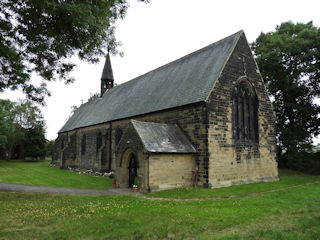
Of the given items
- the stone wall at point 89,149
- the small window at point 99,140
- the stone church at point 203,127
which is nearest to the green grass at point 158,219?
the stone church at point 203,127

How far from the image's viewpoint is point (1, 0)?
886 centimetres

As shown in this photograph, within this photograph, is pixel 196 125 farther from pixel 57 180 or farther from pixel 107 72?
pixel 107 72

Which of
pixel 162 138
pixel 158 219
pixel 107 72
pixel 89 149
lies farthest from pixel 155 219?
pixel 107 72

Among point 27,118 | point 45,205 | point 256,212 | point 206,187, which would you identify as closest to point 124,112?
point 206,187

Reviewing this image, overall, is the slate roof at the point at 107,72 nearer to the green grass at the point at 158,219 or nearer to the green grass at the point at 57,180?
the green grass at the point at 57,180

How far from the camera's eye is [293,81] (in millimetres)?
27844

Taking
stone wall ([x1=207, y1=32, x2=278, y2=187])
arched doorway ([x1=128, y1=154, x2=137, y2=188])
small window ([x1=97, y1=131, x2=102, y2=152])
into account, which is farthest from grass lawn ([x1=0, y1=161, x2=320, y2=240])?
small window ([x1=97, y1=131, x2=102, y2=152])

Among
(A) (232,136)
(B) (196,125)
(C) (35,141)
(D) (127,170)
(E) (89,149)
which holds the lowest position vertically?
(D) (127,170)

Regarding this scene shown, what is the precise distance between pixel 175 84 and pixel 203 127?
619cm

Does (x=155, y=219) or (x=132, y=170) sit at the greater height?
(x=132, y=170)

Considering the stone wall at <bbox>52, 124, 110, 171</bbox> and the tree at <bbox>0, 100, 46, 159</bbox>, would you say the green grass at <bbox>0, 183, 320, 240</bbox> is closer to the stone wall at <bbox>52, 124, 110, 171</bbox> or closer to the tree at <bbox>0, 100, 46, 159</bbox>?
the stone wall at <bbox>52, 124, 110, 171</bbox>

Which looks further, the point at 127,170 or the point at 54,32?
the point at 127,170

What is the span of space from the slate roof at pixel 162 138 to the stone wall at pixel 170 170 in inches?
15.4

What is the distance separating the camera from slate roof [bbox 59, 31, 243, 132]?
57.2 feet
